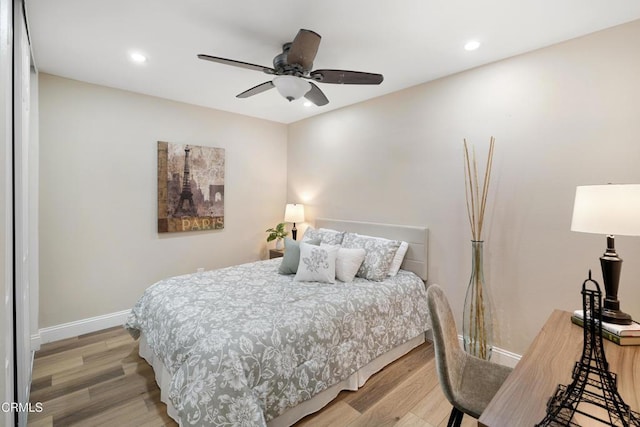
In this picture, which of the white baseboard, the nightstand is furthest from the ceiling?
the white baseboard

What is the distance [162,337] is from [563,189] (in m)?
3.09

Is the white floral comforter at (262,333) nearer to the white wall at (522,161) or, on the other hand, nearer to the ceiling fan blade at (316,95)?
the white wall at (522,161)

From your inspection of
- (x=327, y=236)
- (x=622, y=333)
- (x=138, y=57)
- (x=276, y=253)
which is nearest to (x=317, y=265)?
(x=327, y=236)

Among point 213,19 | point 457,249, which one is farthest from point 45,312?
point 457,249

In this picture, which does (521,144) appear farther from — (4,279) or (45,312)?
(45,312)

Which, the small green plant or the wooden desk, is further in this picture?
the small green plant

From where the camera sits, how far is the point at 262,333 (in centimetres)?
176

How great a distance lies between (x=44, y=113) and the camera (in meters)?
2.86

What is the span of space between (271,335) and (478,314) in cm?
182

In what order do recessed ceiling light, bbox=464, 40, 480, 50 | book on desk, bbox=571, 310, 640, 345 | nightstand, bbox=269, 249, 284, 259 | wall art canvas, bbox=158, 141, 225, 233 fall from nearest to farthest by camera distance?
1. book on desk, bbox=571, 310, 640, 345
2. recessed ceiling light, bbox=464, 40, 480, 50
3. wall art canvas, bbox=158, 141, 225, 233
4. nightstand, bbox=269, 249, 284, 259

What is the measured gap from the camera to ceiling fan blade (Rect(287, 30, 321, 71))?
1775mm

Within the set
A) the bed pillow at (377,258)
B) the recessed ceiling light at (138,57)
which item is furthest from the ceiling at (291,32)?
the bed pillow at (377,258)

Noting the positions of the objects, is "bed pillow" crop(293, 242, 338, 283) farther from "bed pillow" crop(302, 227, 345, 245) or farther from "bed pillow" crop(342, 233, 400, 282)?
"bed pillow" crop(302, 227, 345, 245)

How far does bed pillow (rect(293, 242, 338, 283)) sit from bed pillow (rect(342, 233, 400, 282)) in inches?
12.5
